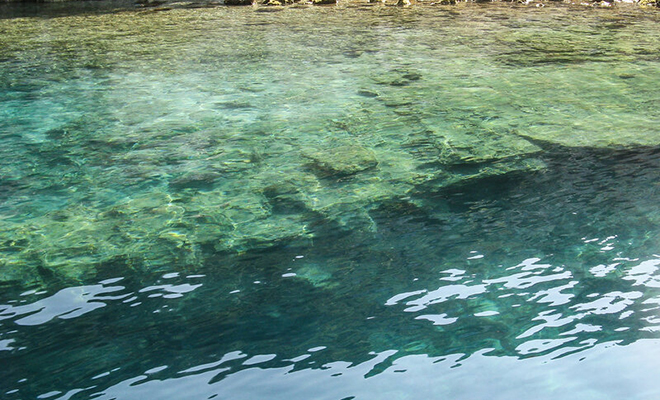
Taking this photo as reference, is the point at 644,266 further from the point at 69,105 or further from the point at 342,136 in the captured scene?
the point at 69,105

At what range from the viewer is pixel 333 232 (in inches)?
208

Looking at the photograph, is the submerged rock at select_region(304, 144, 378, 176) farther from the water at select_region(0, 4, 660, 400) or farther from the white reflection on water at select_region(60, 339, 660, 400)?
the white reflection on water at select_region(60, 339, 660, 400)

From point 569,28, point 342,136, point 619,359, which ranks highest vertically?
point 569,28

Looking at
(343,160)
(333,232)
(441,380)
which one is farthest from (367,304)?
(343,160)

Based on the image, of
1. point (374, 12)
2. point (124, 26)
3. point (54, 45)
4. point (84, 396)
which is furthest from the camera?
point (374, 12)

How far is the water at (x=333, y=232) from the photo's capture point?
12.0 feet

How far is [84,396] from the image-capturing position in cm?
340

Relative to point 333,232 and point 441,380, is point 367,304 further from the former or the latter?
point 333,232

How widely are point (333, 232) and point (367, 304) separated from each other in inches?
45.0

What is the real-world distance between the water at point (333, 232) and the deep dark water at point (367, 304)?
0.06ft

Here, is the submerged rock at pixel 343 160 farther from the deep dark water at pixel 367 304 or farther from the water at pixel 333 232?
the deep dark water at pixel 367 304

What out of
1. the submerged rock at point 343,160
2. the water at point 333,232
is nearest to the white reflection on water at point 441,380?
the water at point 333,232

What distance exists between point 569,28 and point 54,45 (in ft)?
39.9

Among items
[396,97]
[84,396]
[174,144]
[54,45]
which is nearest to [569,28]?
[396,97]
